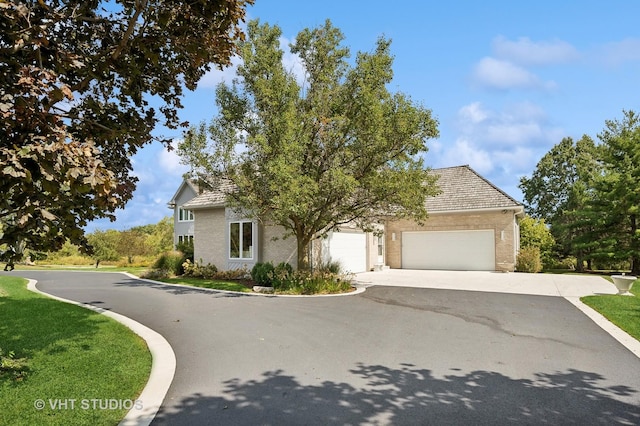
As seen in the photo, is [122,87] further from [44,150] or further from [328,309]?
[328,309]

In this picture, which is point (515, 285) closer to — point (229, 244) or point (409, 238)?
point (409, 238)

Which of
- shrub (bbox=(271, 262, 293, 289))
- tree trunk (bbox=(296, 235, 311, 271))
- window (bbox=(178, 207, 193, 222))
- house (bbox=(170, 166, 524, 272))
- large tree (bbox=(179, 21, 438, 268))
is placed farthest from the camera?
window (bbox=(178, 207, 193, 222))

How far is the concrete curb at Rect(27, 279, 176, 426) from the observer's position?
13.8 feet

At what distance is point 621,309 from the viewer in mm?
10062

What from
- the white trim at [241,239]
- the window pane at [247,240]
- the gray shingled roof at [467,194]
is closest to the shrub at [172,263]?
the white trim at [241,239]

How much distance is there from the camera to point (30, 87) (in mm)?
4027

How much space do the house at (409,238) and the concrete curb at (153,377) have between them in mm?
10399

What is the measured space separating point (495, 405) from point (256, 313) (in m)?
6.65

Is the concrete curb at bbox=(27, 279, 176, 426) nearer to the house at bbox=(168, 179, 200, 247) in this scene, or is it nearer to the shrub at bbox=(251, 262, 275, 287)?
the shrub at bbox=(251, 262, 275, 287)

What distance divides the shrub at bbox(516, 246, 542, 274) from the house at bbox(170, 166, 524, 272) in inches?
19.5

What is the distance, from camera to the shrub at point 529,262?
21.7m

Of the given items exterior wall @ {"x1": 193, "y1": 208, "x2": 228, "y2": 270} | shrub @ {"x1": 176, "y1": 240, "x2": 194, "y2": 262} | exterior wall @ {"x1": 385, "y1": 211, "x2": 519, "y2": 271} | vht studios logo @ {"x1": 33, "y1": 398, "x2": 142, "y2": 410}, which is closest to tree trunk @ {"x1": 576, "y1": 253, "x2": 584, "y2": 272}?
exterior wall @ {"x1": 385, "y1": 211, "x2": 519, "y2": 271}

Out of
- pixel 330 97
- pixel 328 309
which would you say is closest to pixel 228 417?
pixel 328 309

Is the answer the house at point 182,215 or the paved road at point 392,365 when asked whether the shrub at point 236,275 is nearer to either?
the paved road at point 392,365
